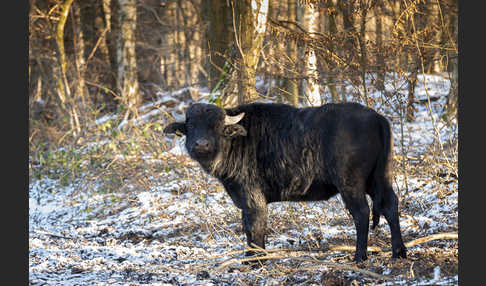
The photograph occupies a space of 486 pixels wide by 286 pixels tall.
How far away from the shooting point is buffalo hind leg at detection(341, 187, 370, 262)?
5695 mm

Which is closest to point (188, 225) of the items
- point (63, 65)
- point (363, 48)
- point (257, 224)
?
point (257, 224)

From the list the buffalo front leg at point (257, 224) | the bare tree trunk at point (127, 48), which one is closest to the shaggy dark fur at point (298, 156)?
the buffalo front leg at point (257, 224)

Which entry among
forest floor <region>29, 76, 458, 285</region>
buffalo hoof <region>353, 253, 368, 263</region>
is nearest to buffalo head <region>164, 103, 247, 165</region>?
forest floor <region>29, 76, 458, 285</region>

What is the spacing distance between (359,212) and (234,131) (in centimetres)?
184

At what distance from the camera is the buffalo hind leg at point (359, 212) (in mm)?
5695

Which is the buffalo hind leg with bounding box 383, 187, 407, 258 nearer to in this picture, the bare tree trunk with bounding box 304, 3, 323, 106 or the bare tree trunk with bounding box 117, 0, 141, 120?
the bare tree trunk with bounding box 304, 3, 323, 106

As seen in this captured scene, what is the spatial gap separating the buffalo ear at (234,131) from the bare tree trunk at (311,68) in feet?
7.07

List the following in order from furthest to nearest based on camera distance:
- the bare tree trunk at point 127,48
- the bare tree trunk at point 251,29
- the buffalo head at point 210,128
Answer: the bare tree trunk at point 127,48, the bare tree trunk at point 251,29, the buffalo head at point 210,128

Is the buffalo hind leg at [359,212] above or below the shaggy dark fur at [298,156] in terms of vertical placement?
below

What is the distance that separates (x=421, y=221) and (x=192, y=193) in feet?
15.0

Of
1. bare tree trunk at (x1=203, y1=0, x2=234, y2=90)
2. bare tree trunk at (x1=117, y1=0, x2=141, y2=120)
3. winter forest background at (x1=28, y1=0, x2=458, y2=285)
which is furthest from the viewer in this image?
bare tree trunk at (x1=117, y1=0, x2=141, y2=120)

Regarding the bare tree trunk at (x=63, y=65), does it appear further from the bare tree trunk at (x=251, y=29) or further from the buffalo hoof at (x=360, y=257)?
the buffalo hoof at (x=360, y=257)

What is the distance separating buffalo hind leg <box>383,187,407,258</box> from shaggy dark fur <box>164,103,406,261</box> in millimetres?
11

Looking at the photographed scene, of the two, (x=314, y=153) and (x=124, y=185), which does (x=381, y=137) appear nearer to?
(x=314, y=153)
